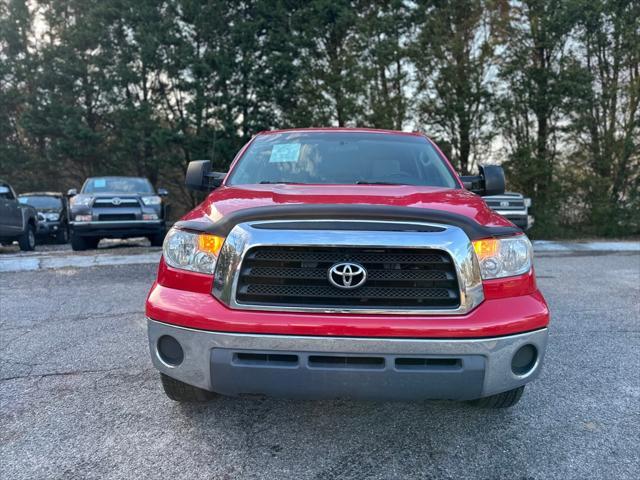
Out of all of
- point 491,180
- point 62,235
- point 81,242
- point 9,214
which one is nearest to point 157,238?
point 81,242

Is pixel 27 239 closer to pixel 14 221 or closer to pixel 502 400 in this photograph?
pixel 14 221

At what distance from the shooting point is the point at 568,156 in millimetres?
13320

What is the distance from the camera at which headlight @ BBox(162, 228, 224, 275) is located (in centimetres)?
228

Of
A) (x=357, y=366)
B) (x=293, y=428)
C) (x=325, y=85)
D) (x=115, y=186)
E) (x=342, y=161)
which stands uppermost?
(x=325, y=85)

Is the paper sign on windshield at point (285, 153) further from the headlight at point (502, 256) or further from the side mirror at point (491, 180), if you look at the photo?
the headlight at point (502, 256)

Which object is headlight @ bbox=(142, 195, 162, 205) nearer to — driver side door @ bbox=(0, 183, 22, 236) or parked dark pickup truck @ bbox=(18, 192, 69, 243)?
driver side door @ bbox=(0, 183, 22, 236)

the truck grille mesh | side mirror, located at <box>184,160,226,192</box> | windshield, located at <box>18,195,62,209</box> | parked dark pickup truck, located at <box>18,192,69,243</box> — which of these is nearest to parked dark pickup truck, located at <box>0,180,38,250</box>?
parked dark pickup truck, located at <box>18,192,69,243</box>

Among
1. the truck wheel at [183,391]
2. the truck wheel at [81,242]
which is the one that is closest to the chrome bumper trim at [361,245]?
the truck wheel at [183,391]

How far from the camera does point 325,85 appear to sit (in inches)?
596

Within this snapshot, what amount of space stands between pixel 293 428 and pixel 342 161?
6.56 ft

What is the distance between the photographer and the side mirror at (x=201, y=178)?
378cm

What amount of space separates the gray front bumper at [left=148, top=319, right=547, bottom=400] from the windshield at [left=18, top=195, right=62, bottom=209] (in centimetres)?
1557

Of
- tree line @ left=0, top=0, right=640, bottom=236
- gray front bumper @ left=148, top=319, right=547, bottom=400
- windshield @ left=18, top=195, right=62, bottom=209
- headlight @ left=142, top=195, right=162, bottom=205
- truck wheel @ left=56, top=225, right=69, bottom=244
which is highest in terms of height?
tree line @ left=0, top=0, right=640, bottom=236

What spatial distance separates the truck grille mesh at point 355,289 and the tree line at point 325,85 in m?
12.3
